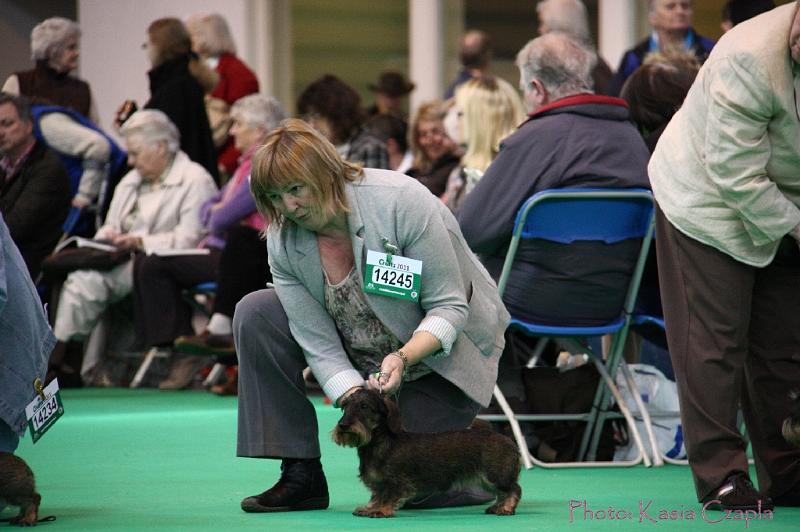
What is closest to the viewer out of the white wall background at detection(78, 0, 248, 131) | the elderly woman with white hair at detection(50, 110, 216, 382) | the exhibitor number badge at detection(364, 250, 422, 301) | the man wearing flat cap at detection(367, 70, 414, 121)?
the exhibitor number badge at detection(364, 250, 422, 301)

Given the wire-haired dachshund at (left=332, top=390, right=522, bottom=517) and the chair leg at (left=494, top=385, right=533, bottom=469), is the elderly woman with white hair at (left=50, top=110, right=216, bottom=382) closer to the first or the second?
the chair leg at (left=494, top=385, right=533, bottom=469)

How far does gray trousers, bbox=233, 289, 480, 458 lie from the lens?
140 inches

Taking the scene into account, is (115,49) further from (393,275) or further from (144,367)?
(393,275)

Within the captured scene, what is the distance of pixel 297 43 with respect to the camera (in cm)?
1188

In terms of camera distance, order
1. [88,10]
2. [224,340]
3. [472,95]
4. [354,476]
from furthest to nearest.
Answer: [88,10]
[224,340]
[472,95]
[354,476]

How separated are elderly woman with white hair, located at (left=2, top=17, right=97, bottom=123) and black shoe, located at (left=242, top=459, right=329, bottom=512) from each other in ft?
17.5

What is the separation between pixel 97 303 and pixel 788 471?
5.05 m

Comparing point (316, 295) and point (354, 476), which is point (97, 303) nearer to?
point (354, 476)

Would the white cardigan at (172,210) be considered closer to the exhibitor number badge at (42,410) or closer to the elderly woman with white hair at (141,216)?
the elderly woman with white hair at (141,216)

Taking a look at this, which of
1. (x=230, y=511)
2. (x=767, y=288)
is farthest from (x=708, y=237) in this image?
(x=230, y=511)

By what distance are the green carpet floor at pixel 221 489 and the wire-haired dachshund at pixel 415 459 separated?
63 millimetres

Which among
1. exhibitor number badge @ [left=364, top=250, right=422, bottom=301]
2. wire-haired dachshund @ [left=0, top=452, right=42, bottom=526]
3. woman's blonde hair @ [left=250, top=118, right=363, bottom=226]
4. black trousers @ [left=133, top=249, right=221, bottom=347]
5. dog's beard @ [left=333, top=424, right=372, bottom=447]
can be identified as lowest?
black trousers @ [left=133, top=249, right=221, bottom=347]

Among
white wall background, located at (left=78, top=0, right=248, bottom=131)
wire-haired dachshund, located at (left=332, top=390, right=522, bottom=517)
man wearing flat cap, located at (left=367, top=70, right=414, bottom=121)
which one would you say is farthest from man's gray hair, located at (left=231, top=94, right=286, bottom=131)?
wire-haired dachshund, located at (left=332, top=390, right=522, bottom=517)

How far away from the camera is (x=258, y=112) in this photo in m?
7.70
